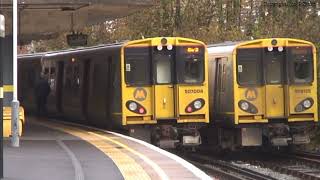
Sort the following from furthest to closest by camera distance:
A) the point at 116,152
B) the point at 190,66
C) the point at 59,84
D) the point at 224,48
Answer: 1. the point at 59,84
2. the point at 224,48
3. the point at 190,66
4. the point at 116,152

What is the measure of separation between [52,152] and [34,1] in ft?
19.3

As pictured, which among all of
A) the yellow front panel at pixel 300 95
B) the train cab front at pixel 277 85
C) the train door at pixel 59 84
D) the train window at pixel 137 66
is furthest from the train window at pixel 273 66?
the train door at pixel 59 84

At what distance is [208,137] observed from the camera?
2219cm

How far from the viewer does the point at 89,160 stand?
1345cm

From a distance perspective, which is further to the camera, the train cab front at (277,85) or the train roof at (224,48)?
the train roof at (224,48)

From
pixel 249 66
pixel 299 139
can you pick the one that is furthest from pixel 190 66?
pixel 299 139

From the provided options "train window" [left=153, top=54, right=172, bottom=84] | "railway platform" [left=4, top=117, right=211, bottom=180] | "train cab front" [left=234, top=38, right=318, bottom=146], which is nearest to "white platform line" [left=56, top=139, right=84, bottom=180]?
"railway platform" [left=4, top=117, right=211, bottom=180]

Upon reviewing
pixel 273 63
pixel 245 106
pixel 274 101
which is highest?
pixel 273 63

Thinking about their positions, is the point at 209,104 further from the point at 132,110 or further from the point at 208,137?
the point at 132,110

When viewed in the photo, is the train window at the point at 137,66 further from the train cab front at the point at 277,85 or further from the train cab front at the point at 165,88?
the train cab front at the point at 277,85

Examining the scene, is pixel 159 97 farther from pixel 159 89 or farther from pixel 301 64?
pixel 301 64

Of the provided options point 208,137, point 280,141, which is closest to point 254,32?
point 208,137

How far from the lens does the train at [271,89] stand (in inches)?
769

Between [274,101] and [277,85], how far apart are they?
460mm
